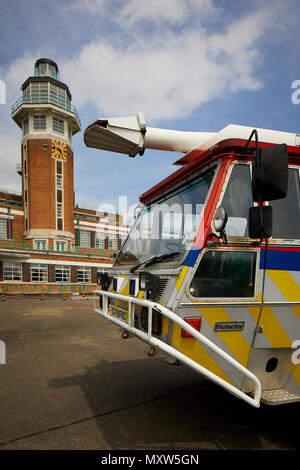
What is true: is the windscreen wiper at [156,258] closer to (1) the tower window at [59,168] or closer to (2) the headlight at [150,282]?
(2) the headlight at [150,282]

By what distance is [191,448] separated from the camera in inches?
118

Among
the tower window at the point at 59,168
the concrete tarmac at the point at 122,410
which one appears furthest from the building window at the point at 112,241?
the concrete tarmac at the point at 122,410

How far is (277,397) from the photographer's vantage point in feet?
8.88

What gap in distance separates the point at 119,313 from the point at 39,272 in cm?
2890

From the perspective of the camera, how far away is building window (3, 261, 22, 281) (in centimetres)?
2895

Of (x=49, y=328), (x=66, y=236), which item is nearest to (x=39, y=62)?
(x=66, y=236)

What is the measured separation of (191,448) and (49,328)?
8.01 m

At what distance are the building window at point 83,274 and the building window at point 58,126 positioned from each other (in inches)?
680

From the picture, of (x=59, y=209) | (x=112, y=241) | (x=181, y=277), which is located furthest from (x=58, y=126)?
(x=181, y=277)

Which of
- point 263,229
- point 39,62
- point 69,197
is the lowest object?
point 263,229

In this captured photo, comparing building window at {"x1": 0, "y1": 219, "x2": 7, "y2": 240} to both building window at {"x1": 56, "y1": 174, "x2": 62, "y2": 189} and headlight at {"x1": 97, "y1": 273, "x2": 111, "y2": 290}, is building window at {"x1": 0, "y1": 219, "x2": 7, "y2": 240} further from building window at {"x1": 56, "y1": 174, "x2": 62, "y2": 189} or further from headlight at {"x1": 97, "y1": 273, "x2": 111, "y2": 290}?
headlight at {"x1": 97, "y1": 273, "x2": 111, "y2": 290}
